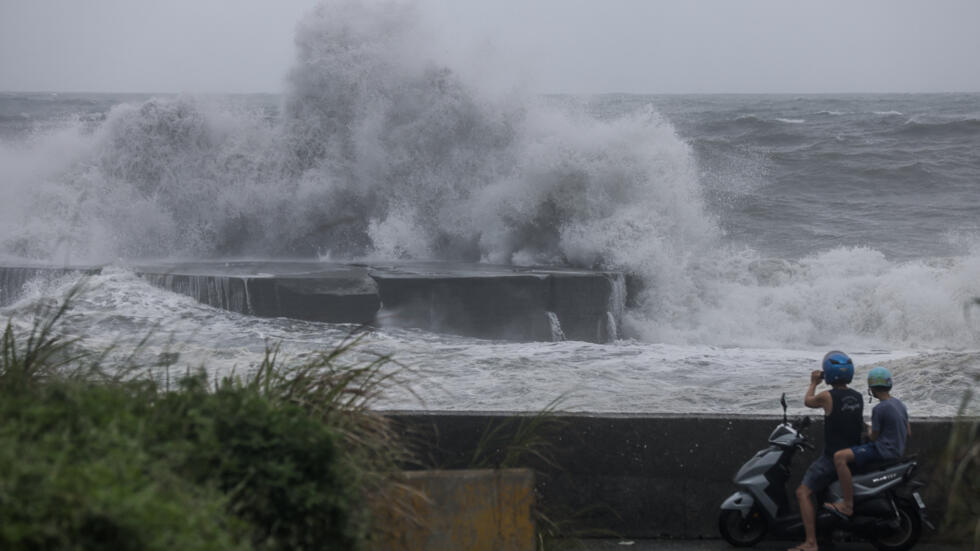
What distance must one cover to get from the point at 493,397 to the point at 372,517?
17.4 ft

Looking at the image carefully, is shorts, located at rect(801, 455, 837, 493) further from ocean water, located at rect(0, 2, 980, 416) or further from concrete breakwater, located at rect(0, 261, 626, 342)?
concrete breakwater, located at rect(0, 261, 626, 342)

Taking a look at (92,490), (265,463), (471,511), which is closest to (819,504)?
(471,511)

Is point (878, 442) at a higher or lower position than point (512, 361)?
higher

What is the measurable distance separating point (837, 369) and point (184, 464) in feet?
11.6

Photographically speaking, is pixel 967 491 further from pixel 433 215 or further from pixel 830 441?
pixel 433 215

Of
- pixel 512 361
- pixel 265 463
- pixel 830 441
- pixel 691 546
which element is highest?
pixel 265 463

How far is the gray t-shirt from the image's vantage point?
4738 millimetres

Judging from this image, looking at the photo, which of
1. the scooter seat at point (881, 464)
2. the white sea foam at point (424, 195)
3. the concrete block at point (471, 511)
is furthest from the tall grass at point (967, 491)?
the white sea foam at point (424, 195)

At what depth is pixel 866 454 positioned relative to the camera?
4.81 meters

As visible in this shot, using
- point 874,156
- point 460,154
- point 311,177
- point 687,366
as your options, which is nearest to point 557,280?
point 687,366

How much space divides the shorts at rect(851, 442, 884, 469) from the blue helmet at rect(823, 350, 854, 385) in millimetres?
371

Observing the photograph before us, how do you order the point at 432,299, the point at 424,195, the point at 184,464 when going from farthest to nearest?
1. the point at 424,195
2. the point at 432,299
3. the point at 184,464

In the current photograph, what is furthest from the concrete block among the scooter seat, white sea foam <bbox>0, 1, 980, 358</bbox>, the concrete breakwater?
white sea foam <bbox>0, 1, 980, 358</bbox>

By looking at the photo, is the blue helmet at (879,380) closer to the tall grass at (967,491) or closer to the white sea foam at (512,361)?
the tall grass at (967,491)
